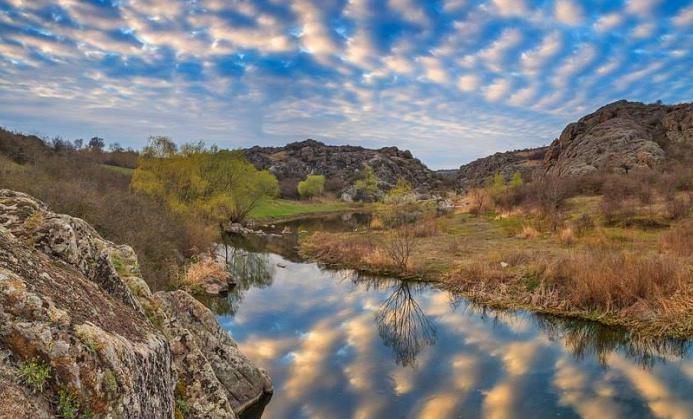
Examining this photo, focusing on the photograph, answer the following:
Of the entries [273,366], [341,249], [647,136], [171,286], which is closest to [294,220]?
[341,249]

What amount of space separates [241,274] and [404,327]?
13267 millimetres

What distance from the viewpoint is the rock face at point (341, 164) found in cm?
14469

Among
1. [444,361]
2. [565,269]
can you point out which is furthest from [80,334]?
[565,269]

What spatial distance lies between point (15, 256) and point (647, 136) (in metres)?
90.8

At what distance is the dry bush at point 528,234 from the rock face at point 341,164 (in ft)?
312

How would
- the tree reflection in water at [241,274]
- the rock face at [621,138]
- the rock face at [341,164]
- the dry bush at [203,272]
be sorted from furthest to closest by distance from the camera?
the rock face at [341,164] → the rock face at [621,138] → the dry bush at [203,272] → the tree reflection in water at [241,274]

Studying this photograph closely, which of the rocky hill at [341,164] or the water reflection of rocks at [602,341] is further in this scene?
the rocky hill at [341,164]

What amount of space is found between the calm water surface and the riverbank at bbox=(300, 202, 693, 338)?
1120 mm

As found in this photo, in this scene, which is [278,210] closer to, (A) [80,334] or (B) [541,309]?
(B) [541,309]

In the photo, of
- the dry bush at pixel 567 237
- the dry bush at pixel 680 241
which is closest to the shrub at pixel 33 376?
the dry bush at pixel 680 241

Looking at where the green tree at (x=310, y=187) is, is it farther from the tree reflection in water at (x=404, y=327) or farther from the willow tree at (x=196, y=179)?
the tree reflection in water at (x=404, y=327)

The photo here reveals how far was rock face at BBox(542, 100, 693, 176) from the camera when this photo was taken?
66062 millimetres

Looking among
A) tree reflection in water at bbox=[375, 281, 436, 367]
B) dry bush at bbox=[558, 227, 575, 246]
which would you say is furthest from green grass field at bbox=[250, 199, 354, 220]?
tree reflection in water at bbox=[375, 281, 436, 367]

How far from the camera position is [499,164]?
159500 mm
